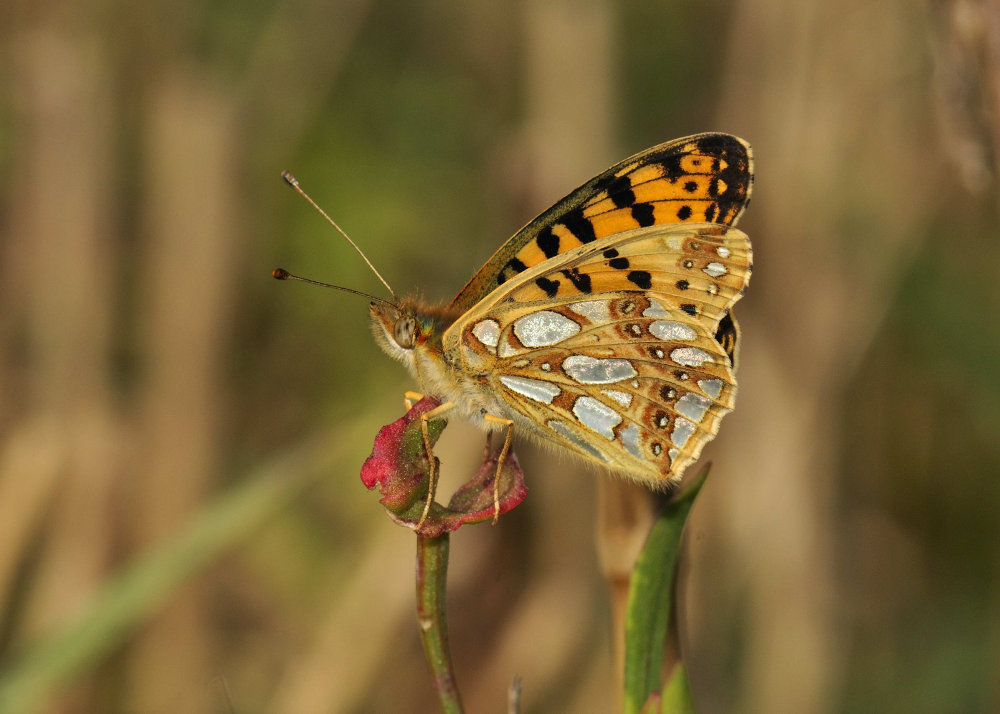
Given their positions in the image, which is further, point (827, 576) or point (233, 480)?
point (233, 480)

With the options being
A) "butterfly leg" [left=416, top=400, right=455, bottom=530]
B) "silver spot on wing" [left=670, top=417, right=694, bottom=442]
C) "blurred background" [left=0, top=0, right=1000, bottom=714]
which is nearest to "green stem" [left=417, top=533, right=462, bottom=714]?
"butterfly leg" [left=416, top=400, right=455, bottom=530]

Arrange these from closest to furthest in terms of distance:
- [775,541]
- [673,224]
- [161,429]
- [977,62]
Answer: [977,62] → [673,224] → [775,541] → [161,429]

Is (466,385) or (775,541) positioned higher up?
(466,385)

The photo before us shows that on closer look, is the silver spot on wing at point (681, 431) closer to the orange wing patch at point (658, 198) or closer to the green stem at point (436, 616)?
the orange wing patch at point (658, 198)

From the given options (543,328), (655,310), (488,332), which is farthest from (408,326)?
(655,310)

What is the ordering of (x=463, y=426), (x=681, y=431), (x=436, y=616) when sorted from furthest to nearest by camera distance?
(x=463, y=426)
(x=681, y=431)
(x=436, y=616)

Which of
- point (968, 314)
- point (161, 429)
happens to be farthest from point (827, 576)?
point (161, 429)

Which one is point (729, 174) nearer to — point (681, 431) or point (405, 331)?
point (681, 431)

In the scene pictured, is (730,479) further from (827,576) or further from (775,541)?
(827,576)
